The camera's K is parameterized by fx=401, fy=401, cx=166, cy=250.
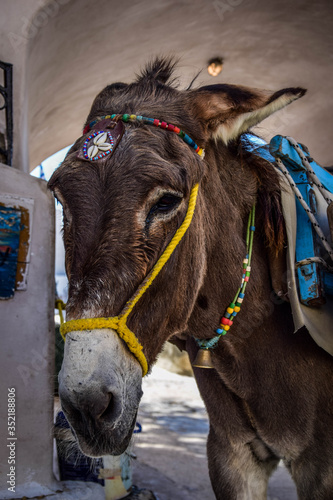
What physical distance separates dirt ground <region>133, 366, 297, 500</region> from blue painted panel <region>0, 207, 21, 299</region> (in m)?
1.06

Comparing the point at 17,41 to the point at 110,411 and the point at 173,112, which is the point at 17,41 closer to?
the point at 173,112

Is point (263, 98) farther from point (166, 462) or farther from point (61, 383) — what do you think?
point (166, 462)

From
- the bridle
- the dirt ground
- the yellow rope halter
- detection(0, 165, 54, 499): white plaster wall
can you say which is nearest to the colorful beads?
the bridle

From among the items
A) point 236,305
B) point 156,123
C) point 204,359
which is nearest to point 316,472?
point 204,359

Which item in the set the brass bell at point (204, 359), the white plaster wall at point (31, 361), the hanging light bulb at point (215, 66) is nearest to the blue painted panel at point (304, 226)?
the brass bell at point (204, 359)

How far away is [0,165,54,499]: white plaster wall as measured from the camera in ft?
6.96

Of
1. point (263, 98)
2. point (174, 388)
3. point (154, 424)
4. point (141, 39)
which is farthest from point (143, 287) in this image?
point (174, 388)

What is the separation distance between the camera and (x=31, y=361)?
2201 mm

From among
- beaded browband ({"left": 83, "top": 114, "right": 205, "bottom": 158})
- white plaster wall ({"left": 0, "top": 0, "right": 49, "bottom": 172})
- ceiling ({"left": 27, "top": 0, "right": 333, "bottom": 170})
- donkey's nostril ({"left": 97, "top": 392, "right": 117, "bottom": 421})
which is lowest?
donkey's nostril ({"left": 97, "top": 392, "right": 117, "bottom": 421})

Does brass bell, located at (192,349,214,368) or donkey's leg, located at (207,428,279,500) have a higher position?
brass bell, located at (192,349,214,368)

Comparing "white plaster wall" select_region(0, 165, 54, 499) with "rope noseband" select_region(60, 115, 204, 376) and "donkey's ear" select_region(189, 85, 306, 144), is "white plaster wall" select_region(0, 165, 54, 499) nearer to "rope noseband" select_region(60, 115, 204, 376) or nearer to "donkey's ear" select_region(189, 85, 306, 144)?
"rope noseband" select_region(60, 115, 204, 376)

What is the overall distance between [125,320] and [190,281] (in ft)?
1.25

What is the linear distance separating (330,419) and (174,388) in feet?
20.1

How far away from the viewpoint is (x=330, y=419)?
5.71 ft
